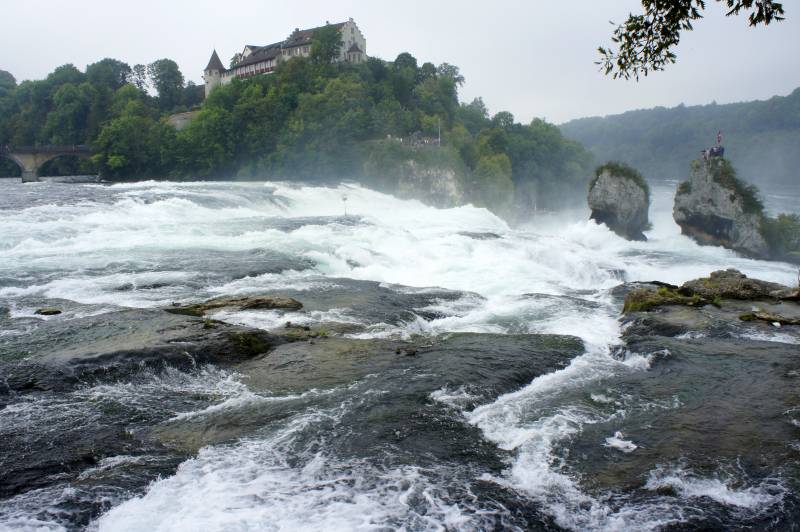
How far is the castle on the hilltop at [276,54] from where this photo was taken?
8550 centimetres

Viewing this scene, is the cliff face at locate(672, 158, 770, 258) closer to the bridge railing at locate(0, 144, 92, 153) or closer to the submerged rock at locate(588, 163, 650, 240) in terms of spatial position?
the submerged rock at locate(588, 163, 650, 240)

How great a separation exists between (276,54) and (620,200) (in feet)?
224

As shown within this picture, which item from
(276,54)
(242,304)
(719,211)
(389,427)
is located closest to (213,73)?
(276,54)

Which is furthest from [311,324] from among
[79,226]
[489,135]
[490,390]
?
[489,135]

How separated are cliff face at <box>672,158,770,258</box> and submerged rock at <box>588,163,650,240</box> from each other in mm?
2762

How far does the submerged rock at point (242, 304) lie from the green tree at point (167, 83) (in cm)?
8945

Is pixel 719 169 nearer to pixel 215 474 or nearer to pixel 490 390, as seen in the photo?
pixel 490 390

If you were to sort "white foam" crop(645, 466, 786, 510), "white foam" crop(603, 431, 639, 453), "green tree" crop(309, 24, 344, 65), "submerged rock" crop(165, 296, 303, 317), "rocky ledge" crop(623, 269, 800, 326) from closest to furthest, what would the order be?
"white foam" crop(645, 466, 786, 510) → "white foam" crop(603, 431, 639, 453) → "submerged rock" crop(165, 296, 303, 317) → "rocky ledge" crop(623, 269, 800, 326) → "green tree" crop(309, 24, 344, 65)

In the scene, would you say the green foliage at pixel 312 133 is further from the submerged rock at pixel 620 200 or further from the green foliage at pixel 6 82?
the submerged rock at pixel 620 200

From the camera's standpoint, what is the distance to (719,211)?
114ft

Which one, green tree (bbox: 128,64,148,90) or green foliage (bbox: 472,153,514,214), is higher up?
green tree (bbox: 128,64,148,90)

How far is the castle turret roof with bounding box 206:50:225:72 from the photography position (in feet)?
298

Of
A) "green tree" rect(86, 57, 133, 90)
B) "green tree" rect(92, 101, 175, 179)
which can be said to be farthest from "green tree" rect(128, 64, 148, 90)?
"green tree" rect(92, 101, 175, 179)

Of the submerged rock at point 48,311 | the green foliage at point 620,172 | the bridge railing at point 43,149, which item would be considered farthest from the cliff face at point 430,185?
the submerged rock at point 48,311
